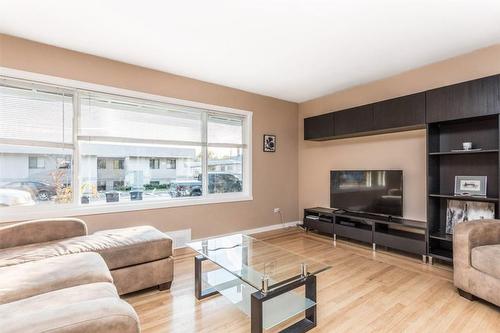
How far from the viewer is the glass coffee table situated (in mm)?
1637

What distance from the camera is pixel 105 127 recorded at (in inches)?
124

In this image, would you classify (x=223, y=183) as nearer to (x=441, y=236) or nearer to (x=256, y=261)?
(x=256, y=261)

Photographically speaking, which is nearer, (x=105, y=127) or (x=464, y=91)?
(x=464, y=91)

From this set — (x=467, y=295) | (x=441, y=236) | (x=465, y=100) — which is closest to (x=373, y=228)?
(x=441, y=236)

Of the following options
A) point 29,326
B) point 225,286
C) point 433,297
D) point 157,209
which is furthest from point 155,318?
point 433,297

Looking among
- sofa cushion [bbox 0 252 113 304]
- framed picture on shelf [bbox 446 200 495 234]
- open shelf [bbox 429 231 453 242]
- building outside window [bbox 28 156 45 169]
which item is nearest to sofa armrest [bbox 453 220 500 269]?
framed picture on shelf [bbox 446 200 495 234]

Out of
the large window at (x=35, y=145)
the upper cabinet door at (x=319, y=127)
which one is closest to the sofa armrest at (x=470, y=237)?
the upper cabinet door at (x=319, y=127)

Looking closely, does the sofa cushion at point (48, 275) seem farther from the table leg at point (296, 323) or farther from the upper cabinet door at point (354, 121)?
the upper cabinet door at point (354, 121)

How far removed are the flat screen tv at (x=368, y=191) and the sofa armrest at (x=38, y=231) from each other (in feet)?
11.3

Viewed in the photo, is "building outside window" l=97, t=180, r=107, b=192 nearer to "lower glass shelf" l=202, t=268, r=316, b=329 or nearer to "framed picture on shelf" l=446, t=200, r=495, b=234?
"lower glass shelf" l=202, t=268, r=316, b=329

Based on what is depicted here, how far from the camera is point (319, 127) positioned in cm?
436

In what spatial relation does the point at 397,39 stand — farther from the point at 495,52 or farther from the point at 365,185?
the point at 365,185

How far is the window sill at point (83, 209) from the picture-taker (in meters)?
2.59

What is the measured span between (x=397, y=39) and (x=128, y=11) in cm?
257
